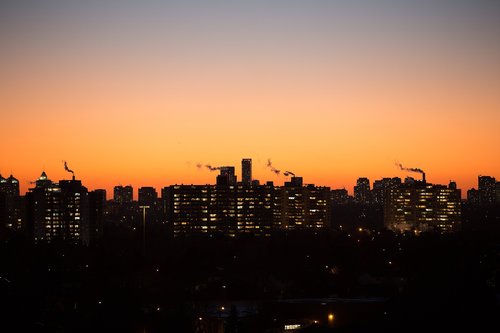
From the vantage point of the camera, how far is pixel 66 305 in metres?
30.9

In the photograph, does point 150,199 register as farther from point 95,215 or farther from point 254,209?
point 95,215

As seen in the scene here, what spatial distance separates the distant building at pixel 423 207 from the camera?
130 meters

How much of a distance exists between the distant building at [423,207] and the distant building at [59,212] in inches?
2069

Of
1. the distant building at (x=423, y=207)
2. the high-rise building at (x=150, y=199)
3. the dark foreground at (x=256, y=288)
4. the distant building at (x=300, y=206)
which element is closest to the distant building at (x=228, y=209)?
the distant building at (x=300, y=206)

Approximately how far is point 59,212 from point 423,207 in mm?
62704

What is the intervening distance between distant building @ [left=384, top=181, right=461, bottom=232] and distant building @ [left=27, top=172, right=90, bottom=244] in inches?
2069


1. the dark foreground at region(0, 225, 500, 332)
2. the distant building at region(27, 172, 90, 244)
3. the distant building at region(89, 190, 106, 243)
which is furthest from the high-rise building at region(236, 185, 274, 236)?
the dark foreground at region(0, 225, 500, 332)

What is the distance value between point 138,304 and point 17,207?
91.5m

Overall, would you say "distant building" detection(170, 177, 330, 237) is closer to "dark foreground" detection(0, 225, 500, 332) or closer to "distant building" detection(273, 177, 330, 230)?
"distant building" detection(273, 177, 330, 230)

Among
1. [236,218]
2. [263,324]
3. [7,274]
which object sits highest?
[236,218]

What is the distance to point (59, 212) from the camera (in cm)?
9731

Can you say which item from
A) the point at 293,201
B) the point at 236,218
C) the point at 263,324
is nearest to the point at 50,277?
the point at 263,324

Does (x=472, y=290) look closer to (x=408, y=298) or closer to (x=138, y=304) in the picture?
(x=408, y=298)

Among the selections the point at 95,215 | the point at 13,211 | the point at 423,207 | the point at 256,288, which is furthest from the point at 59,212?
the point at 423,207
